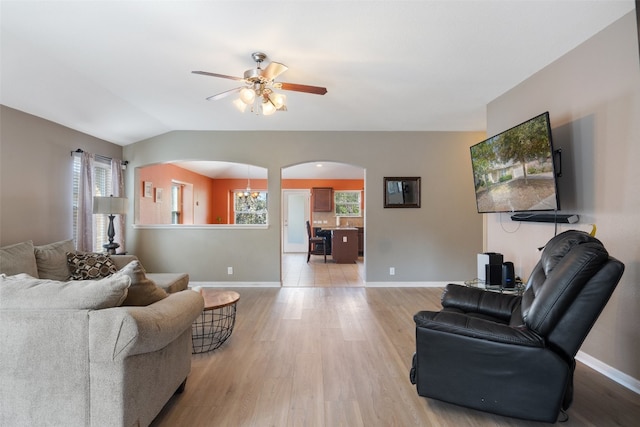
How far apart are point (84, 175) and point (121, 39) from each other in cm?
248

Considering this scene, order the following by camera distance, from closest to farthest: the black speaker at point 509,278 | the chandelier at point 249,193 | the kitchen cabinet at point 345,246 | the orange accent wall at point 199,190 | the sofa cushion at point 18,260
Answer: the sofa cushion at point 18,260 → the black speaker at point 509,278 → the orange accent wall at point 199,190 → the kitchen cabinet at point 345,246 → the chandelier at point 249,193

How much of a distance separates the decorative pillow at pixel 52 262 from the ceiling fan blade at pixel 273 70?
111 inches

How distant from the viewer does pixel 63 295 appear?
4.63 feet

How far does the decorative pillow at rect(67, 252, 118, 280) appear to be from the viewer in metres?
3.15

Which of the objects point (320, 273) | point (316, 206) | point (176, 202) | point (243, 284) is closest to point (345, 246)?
point (320, 273)

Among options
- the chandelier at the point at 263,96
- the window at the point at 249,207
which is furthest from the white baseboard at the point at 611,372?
the window at the point at 249,207

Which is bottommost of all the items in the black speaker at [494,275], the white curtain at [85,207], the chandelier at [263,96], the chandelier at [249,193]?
the black speaker at [494,275]

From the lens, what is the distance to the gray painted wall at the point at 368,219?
16.1 ft

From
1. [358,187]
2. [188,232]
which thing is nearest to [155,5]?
[188,232]

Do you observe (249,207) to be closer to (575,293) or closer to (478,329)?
(478,329)

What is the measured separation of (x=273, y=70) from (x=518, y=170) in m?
2.36

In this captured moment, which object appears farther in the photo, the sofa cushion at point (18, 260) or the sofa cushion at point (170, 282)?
the sofa cushion at point (170, 282)

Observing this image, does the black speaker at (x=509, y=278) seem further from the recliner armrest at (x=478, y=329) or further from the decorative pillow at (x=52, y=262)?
the decorative pillow at (x=52, y=262)

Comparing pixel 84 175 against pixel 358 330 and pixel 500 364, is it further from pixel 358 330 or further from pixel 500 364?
pixel 500 364
